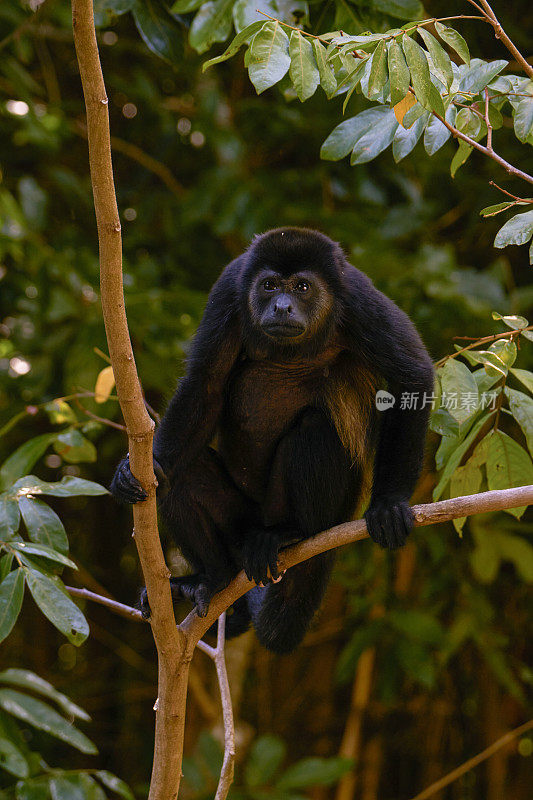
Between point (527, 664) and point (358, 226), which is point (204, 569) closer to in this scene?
point (358, 226)

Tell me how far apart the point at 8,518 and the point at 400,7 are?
1.74 meters

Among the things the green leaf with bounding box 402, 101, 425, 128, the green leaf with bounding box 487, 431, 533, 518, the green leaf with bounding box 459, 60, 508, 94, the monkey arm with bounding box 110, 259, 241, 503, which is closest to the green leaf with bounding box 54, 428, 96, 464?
the monkey arm with bounding box 110, 259, 241, 503

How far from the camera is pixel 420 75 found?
1.54 metres

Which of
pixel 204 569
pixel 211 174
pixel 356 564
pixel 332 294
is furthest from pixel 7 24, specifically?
pixel 356 564

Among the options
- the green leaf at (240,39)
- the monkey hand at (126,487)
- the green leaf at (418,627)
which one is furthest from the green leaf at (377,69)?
the green leaf at (418,627)

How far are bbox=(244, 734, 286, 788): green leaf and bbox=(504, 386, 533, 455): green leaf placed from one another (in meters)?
2.38

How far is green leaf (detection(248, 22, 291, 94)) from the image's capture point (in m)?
1.60

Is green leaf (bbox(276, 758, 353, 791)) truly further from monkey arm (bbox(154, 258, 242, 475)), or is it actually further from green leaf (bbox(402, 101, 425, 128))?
green leaf (bbox(402, 101, 425, 128))

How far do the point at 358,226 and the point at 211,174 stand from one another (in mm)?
Answer: 737

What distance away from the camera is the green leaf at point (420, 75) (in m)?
1.54

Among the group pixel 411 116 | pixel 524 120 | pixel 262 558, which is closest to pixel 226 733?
pixel 262 558

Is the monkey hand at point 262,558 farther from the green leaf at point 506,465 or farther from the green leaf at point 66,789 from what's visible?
the green leaf at point 66,789

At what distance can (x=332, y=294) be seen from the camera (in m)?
2.36

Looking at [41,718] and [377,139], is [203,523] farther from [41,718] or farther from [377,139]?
[377,139]
